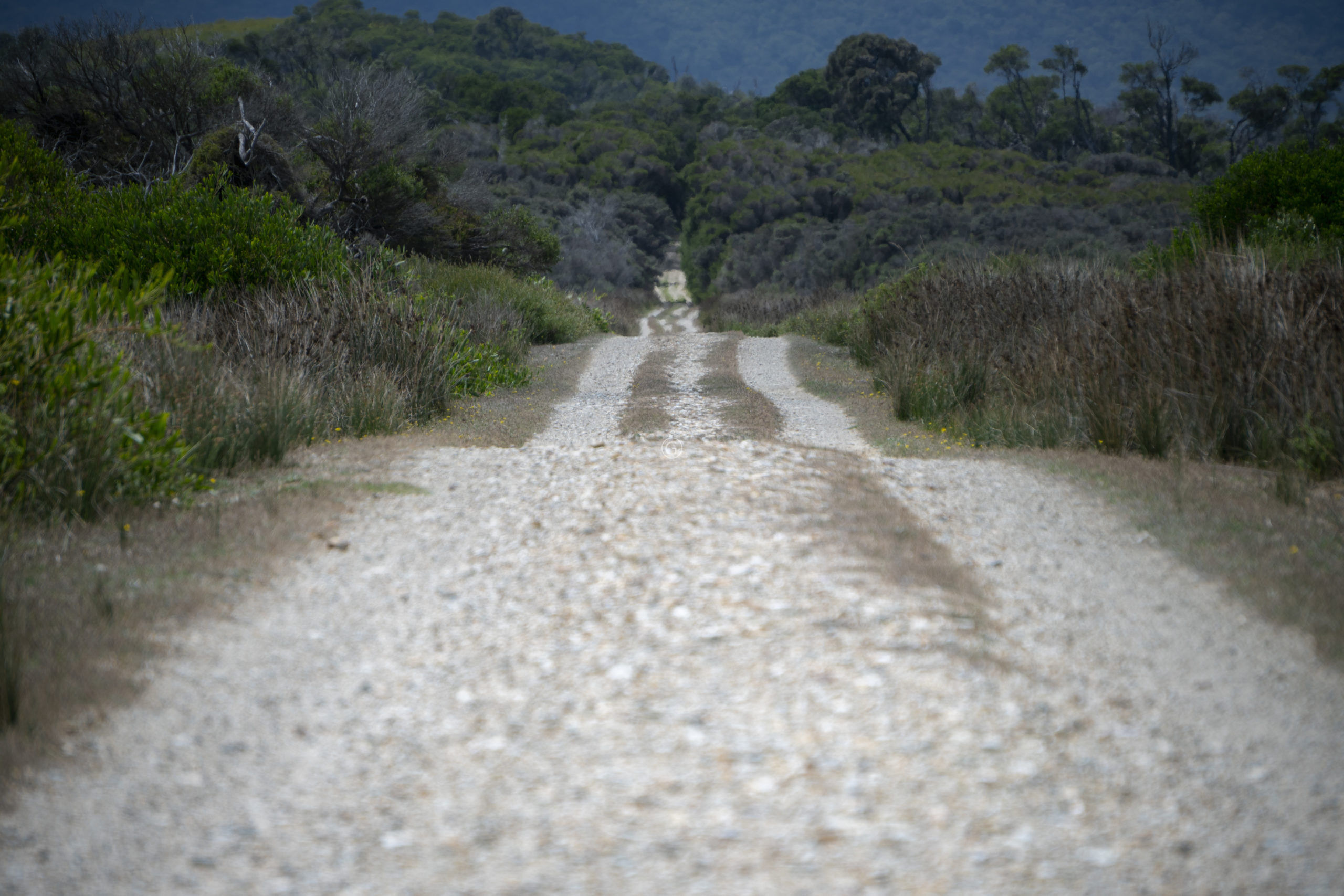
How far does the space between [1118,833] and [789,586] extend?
1.82 m

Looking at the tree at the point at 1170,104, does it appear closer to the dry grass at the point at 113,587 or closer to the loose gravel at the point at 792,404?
the loose gravel at the point at 792,404

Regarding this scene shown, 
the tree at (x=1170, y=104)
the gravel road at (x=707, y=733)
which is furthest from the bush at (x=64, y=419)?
the tree at (x=1170, y=104)

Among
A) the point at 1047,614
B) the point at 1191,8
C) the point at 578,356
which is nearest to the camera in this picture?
the point at 1047,614

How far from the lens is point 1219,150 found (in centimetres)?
Result: 6088

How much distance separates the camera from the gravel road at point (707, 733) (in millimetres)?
2494

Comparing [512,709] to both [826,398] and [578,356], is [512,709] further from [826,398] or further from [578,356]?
[578,356]

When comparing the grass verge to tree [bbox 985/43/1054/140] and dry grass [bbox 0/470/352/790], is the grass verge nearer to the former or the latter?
dry grass [bbox 0/470/352/790]

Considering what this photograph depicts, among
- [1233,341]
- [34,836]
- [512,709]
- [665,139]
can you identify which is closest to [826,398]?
[1233,341]

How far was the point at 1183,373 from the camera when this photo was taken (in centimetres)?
728

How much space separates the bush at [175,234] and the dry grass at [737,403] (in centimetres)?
580

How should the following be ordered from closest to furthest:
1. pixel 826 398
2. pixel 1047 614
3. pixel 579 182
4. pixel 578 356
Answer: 1. pixel 1047 614
2. pixel 826 398
3. pixel 578 356
4. pixel 579 182

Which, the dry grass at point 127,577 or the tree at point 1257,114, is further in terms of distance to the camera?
the tree at point 1257,114

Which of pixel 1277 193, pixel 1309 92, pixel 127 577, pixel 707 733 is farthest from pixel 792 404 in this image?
pixel 1309 92

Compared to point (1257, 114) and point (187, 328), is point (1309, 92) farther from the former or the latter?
point (187, 328)
